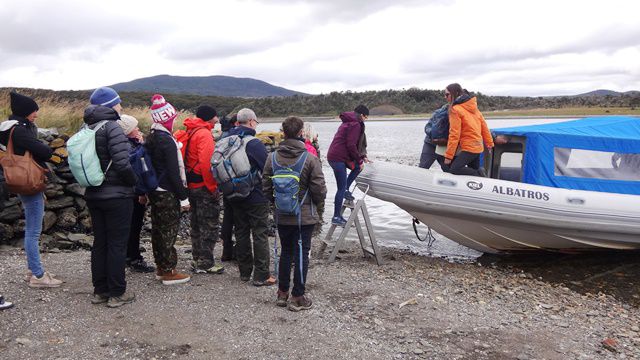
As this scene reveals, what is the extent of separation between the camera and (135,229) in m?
6.55

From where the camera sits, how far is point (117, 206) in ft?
16.9

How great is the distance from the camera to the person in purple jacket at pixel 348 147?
806cm

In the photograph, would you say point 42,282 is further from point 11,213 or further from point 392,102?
point 392,102

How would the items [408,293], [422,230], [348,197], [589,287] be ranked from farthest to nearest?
1. [422,230]
2. [348,197]
3. [589,287]
4. [408,293]

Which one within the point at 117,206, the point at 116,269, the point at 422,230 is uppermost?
the point at 117,206

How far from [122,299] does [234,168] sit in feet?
6.00

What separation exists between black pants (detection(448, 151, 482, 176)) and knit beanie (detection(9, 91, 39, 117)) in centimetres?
597

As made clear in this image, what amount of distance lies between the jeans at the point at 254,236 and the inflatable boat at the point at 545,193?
2.83 meters

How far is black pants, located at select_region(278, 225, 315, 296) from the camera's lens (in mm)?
5480

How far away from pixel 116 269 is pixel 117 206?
2.28 ft

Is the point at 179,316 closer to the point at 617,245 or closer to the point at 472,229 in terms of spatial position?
the point at 472,229

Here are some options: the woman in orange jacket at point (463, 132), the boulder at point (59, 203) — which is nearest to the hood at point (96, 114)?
the boulder at point (59, 203)

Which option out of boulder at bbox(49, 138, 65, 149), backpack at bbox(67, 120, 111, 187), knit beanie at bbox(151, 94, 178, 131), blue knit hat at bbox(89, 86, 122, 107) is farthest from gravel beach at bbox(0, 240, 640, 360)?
boulder at bbox(49, 138, 65, 149)

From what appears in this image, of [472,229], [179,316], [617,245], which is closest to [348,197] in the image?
[472,229]
